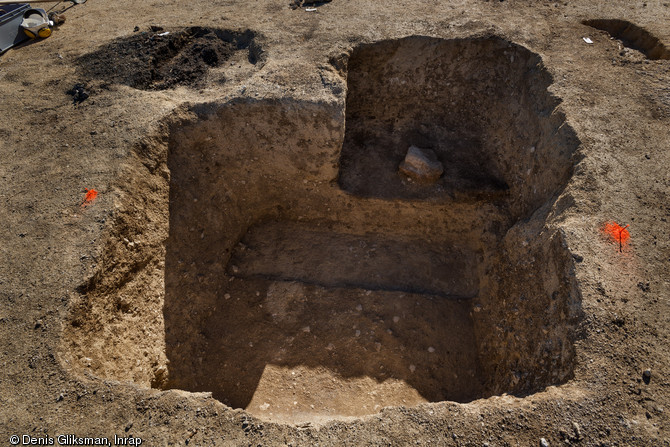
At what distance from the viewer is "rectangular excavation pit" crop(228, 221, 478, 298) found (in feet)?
16.0

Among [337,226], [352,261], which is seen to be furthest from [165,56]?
[352,261]

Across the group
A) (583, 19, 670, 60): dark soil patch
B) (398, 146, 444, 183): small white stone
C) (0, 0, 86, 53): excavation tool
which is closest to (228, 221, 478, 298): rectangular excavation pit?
(398, 146, 444, 183): small white stone

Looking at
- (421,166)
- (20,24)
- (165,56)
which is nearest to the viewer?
(421,166)

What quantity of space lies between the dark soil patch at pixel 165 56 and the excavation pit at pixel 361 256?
984 mm

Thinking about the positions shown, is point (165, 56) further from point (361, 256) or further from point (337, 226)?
point (361, 256)

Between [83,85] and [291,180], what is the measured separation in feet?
9.67

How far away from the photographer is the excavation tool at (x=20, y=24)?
587 centimetres

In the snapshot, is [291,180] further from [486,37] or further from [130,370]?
[486,37]

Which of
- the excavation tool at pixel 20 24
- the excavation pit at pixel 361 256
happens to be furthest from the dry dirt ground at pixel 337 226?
the excavation tool at pixel 20 24

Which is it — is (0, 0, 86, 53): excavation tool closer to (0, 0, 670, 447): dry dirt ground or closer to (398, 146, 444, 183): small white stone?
(0, 0, 670, 447): dry dirt ground

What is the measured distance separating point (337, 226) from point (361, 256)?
56cm

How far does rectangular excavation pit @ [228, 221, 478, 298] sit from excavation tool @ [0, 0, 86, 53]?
4.77 meters

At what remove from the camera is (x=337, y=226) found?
17.5 feet

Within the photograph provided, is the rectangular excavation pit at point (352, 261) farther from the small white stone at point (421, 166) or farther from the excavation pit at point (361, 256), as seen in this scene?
the small white stone at point (421, 166)
